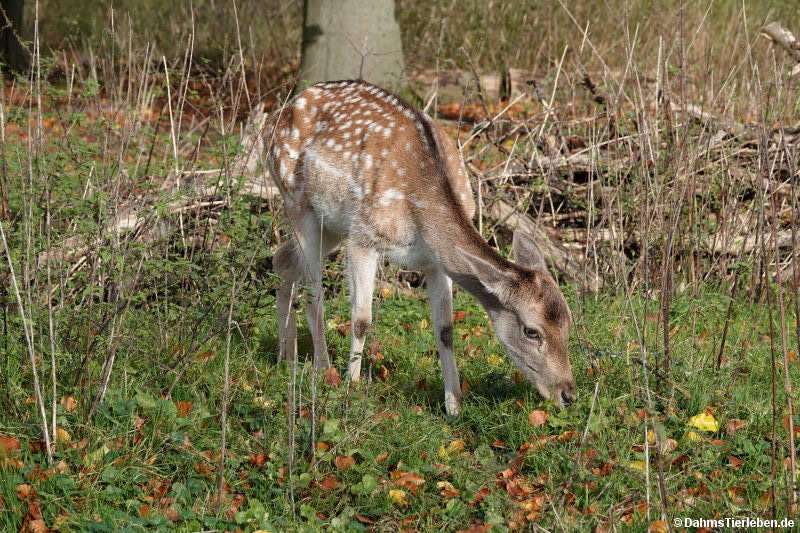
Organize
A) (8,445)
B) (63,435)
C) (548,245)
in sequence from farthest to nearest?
(548,245) < (63,435) < (8,445)

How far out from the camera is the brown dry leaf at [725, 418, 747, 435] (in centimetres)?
425

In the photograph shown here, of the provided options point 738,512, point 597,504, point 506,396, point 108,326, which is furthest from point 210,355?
point 738,512

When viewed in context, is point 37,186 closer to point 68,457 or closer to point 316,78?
point 68,457

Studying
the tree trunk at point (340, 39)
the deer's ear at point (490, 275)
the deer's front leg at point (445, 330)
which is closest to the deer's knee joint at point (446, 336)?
the deer's front leg at point (445, 330)

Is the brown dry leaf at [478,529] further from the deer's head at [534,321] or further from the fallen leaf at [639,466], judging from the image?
the deer's head at [534,321]

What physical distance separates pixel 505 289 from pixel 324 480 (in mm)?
1378

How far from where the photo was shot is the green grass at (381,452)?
3633mm

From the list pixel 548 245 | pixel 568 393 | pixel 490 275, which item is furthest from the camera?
pixel 548 245

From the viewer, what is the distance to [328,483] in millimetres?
3854

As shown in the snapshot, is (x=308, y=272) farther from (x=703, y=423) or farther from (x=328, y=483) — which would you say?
(x=703, y=423)

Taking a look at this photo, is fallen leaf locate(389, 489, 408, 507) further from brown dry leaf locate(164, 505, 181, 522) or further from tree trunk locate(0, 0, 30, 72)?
tree trunk locate(0, 0, 30, 72)

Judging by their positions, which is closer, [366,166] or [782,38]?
[366,166]

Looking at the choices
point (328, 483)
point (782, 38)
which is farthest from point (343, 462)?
point (782, 38)

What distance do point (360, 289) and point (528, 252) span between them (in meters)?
0.97
